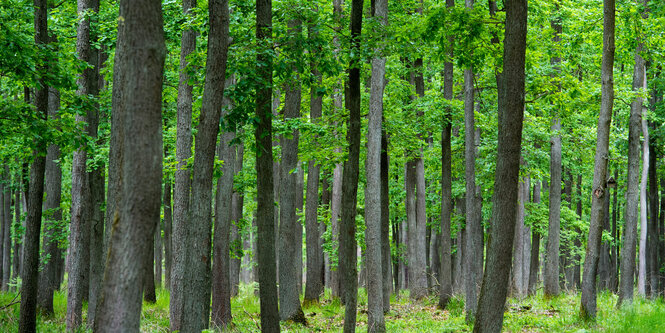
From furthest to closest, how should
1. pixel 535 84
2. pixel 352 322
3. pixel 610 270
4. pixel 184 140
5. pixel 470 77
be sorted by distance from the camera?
pixel 610 270 < pixel 470 77 < pixel 535 84 < pixel 184 140 < pixel 352 322

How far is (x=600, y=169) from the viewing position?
12781mm

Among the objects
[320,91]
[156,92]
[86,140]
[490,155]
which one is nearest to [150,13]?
[156,92]

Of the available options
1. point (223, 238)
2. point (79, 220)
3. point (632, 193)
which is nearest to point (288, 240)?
point (223, 238)

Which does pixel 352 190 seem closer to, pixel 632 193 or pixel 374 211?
pixel 374 211

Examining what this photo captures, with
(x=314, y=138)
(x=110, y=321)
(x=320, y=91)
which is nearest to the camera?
(x=110, y=321)

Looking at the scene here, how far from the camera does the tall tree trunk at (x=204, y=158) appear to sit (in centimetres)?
829

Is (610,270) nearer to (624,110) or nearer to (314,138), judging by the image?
(624,110)

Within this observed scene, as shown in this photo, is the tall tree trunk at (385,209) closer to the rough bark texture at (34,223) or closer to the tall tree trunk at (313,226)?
the tall tree trunk at (313,226)

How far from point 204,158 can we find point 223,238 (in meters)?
5.99

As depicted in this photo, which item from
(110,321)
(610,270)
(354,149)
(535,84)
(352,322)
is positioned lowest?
(610,270)

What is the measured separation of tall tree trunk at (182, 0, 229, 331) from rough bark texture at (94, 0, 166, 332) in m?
3.20

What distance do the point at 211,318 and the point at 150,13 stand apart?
10.9 meters

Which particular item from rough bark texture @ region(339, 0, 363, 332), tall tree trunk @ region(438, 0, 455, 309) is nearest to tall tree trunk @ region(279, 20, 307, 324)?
rough bark texture @ region(339, 0, 363, 332)

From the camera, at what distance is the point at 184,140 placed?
37.9ft
